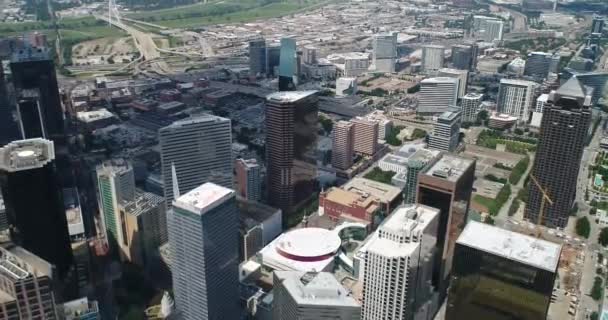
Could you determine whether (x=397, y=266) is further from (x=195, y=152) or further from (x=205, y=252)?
(x=195, y=152)

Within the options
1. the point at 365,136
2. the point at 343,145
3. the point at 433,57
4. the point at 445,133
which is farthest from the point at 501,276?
the point at 433,57

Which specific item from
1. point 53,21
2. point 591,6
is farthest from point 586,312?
point 591,6

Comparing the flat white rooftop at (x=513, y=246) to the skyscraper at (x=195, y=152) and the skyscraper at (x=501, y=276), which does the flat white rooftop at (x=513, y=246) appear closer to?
the skyscraper at (x=501, y=276)

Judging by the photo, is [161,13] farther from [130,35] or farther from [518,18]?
[518,18]

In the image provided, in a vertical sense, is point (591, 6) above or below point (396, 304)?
above

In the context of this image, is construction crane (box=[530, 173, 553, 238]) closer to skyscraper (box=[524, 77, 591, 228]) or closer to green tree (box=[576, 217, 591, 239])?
skyscraper (box=[524, 77, 591, 228])

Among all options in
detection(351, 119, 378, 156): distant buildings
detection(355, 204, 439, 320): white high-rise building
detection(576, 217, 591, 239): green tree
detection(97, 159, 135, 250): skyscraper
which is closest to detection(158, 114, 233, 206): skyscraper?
detection(97, 159, 135, 250): skyscraper
